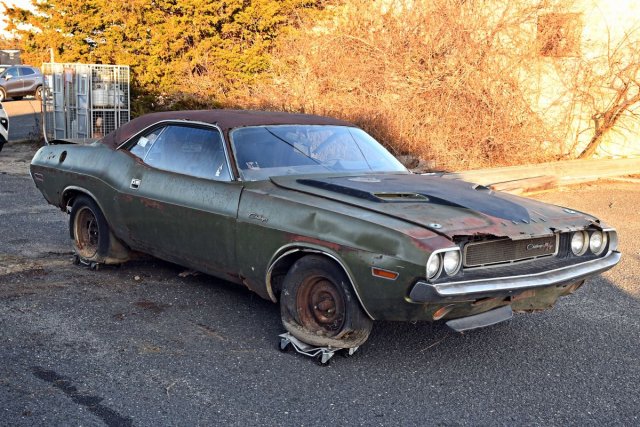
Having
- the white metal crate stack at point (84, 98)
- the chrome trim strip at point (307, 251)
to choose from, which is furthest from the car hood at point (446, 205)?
the white metal crate stack at point (84, 98)

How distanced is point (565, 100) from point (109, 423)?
553 inches

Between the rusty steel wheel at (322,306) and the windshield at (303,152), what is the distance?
0.89m

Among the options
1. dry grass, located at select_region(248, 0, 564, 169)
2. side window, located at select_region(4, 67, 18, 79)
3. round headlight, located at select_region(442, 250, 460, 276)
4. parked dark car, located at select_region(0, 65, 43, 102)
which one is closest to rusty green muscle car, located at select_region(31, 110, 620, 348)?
round headlight, located at select_region(442, 250, 460, 276)

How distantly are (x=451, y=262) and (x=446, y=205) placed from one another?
58 centimetres

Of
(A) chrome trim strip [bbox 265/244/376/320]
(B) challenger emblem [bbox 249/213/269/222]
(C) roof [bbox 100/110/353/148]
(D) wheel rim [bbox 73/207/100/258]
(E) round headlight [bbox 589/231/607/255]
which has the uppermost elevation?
(C) roof [bbox 100/110/353/148]

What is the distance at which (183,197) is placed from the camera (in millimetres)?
5207

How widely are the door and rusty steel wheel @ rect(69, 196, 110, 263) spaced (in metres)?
0.40

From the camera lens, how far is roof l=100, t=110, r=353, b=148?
5.36m

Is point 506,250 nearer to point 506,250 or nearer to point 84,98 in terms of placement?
point 506,250

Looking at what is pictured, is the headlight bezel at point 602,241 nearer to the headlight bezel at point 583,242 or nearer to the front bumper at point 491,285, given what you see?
the headlight bezel at point 583,242

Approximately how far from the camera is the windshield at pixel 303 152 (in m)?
5.09

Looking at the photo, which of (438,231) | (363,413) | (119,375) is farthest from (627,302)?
(119,375)

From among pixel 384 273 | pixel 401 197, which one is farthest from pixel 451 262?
pixel 401 197

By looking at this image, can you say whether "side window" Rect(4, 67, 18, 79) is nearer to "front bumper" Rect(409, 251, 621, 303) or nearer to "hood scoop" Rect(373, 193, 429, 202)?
"hood scoop" Rect(373, 193, 429, 202)
